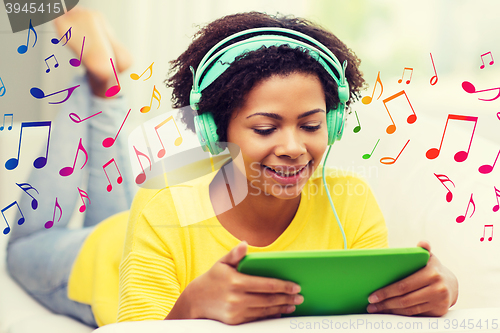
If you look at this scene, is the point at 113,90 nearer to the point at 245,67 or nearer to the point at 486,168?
the point at 245,67

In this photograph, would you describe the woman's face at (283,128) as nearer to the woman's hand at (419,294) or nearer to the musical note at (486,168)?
the woman's hand at (419,294)

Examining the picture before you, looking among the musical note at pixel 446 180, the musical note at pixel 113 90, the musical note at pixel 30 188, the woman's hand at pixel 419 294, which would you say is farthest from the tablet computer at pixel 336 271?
the musical note at pixel 113 90

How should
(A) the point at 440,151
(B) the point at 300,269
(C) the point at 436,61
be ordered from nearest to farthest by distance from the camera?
(B) the point at 300,269, (A) the point at 440,151, (C) the point at 436,61

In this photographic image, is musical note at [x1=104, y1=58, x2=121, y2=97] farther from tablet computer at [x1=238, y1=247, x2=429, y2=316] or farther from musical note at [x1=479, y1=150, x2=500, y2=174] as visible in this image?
musical note at [x1=479, y1=150, x2=500, y2=174]

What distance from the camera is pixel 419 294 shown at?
1.84 feet

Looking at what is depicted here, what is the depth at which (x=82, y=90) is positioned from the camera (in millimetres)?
1293

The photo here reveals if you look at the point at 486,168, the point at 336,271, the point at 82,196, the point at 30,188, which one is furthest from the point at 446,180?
the point at 30,188

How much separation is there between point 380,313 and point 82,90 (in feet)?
3.59

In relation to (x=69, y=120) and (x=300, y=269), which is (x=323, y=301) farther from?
(x=69, y=120)

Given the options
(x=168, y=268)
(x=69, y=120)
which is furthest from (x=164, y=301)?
(x=69, y=120)

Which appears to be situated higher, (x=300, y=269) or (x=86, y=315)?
(x=300, y=269)

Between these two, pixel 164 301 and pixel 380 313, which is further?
pixel 164 301

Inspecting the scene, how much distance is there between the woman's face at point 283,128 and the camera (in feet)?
2.30

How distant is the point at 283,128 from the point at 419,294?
1.08 feet
